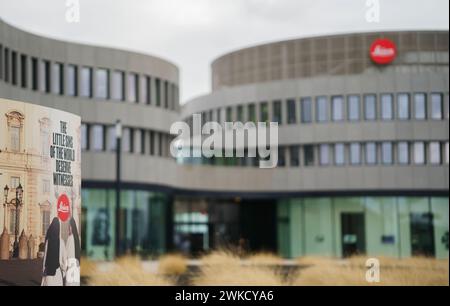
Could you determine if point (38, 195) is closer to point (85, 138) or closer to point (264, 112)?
point (85, 138)

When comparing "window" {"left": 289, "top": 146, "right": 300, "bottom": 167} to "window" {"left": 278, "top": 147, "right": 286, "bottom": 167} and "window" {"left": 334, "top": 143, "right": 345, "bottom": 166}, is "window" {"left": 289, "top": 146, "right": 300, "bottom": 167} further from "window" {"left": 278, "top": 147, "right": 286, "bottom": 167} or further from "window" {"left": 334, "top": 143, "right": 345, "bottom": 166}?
"window" {"left": 334, "top": 143, "right": 345, "bottom": 166}

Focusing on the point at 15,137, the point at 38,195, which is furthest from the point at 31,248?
the point at 15,137

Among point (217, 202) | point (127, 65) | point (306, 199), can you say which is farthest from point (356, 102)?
point (127, 65)

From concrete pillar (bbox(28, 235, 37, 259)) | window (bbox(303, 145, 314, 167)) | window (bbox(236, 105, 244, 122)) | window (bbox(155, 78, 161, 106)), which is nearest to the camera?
concrete pillar (bbox(28, 235, 37, 259))

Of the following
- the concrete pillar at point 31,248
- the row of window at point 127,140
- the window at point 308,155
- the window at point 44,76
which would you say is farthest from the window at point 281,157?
the concrete pillar at point 31,248

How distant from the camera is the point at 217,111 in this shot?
206ft

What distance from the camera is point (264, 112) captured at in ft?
194

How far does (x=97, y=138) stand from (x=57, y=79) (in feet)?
12.5

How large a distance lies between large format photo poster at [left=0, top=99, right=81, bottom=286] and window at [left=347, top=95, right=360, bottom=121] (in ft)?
140

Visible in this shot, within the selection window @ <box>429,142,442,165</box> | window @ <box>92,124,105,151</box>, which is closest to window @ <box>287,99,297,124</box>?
window @ <box>429,142,442,165</box>

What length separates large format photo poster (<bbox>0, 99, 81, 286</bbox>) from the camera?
548 inches

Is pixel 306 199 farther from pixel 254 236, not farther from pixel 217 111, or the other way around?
pixel 217 111

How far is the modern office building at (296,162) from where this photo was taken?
157ft
